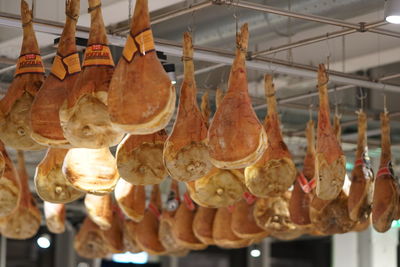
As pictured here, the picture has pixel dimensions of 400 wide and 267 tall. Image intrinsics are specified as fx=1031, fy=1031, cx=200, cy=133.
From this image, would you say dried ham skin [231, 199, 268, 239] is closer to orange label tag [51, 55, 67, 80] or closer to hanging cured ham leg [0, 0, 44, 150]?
hanging cured ham leg [0, 0, 44, 150]

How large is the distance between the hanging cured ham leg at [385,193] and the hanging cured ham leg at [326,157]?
89 cm

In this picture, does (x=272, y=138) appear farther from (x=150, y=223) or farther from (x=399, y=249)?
(x=399, y=249)

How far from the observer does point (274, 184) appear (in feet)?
21.7

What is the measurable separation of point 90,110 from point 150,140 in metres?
0.91

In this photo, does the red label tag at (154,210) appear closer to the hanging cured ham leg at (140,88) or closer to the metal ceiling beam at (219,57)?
the metal ceiling beam at (219,57)

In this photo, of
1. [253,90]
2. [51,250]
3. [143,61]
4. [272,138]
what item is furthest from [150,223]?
[51,250]

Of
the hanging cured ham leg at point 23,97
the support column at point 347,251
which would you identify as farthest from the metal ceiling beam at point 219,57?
the support column at point 347,251

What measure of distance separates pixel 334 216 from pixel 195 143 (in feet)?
9.29

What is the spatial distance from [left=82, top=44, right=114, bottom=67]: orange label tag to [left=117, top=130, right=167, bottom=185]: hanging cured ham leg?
76 centimetres

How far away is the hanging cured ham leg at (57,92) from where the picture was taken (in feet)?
15.9

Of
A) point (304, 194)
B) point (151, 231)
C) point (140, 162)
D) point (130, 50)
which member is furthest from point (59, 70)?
point (151, 231)

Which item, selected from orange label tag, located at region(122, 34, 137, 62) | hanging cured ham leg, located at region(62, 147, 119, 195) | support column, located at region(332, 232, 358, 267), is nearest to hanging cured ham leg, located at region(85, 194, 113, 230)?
hanging cured ham leg, located at region(62, 147, 119, 195)

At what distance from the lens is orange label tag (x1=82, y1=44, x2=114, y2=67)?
4820 mm

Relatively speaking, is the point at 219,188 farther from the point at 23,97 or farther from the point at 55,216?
the point at 55,216
